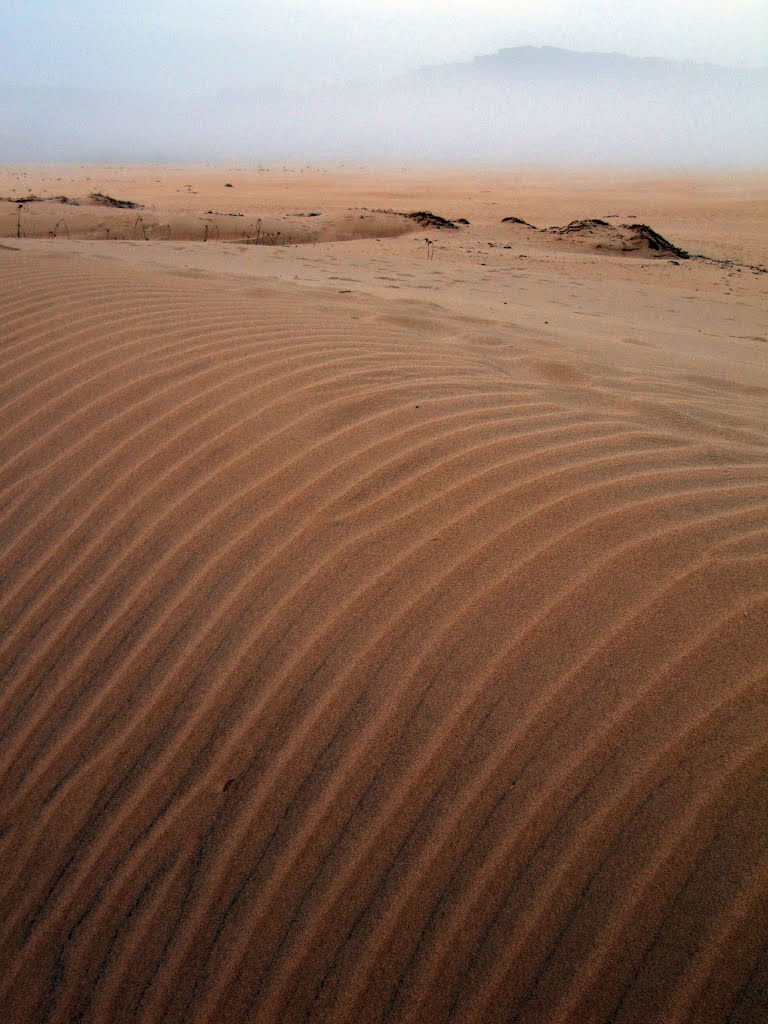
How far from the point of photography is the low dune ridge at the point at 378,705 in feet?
4.36

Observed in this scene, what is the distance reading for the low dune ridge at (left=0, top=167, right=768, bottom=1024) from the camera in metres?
1.33

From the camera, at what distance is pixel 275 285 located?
227 inches

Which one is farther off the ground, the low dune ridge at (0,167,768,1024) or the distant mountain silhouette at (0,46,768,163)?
the distant mountain silhouette at (0,46,768,163)

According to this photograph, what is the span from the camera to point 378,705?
1673 mm

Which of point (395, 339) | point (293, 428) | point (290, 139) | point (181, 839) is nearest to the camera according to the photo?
point (181, 839)

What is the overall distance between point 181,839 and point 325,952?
388 millimetres

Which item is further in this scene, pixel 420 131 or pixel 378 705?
pixel 420 131

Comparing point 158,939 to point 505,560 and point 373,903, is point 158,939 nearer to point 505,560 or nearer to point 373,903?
point 373,903

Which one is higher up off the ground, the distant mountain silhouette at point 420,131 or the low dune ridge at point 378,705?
the distant mountain silhouette at point 420,131

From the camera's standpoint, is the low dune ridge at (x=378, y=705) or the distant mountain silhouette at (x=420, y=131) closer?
the low dune ridge at (x=378, y=705)

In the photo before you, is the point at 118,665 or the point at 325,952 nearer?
the point at 325,952

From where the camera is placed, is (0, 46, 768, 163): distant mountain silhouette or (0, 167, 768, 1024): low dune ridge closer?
(0, 167, 768, 1024): low dune ridge

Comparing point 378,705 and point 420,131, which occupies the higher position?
point 420,131

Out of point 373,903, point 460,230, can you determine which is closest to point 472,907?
point 373,903
